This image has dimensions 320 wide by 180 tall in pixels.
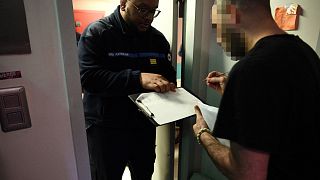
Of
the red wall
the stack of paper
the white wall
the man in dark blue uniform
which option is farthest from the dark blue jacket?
the red wall

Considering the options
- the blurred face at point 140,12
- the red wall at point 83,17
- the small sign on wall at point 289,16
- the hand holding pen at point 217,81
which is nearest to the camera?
the small sign on wall at point 289,16

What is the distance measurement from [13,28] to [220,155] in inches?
28.3

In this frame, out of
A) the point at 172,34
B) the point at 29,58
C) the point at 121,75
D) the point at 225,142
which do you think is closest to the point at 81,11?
the point at 172,34

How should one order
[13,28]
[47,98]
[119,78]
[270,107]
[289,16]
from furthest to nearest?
1. [119,78]
2. [289,16]
3. [47,98]
4. [13,28]
5. [270,107]

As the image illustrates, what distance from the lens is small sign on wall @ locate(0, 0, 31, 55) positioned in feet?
1.95

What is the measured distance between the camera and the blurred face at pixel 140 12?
112 cm

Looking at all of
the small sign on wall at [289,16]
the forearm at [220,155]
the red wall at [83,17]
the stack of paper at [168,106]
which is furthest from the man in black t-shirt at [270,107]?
the red wall at [83,17]

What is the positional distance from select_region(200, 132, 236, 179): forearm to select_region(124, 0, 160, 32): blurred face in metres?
0.70

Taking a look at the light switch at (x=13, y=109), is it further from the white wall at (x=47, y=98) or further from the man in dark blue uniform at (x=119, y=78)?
the man in dark blue uniform at (x=119, y=78)

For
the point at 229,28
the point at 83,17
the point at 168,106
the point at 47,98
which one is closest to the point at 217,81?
the point at 168,106

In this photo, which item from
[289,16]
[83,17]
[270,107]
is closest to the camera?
[270,107]

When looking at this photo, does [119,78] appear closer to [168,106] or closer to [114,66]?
[114,66]

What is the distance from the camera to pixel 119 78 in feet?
3.52

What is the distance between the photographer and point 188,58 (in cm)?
133
